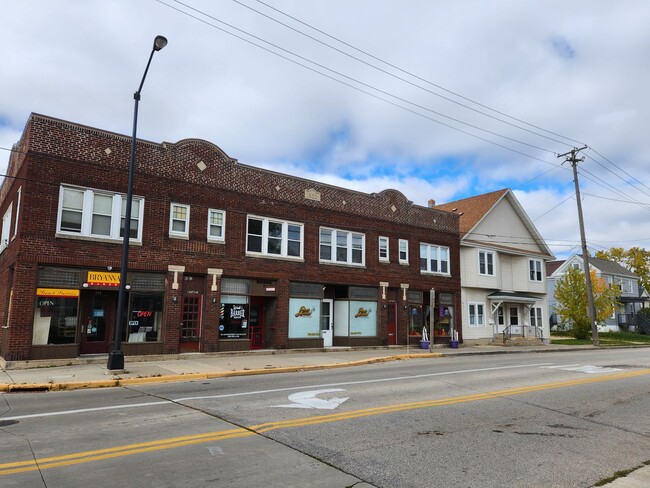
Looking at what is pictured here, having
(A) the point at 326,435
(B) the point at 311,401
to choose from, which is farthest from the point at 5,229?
(A) the point at 326,435

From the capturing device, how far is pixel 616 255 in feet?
231

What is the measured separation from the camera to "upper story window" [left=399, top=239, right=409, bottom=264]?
87.2ft

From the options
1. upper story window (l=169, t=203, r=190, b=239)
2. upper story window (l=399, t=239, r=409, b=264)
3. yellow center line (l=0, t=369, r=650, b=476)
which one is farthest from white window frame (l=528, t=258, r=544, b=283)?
yellow center line (l=0, t=369, r=650, b=476)

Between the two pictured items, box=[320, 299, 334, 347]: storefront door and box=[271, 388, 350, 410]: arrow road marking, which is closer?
box=[271, 388, 350, 410]: arrow road marking

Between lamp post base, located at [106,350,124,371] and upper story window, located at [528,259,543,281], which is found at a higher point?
upper story window, located at [528,259,543,281]

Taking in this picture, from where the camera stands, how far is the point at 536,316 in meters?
35.2

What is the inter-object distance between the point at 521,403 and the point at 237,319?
41.5 feet

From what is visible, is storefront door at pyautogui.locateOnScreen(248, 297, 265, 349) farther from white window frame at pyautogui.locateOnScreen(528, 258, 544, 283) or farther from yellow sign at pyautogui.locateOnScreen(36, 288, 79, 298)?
white window frame at pyautogui.locateOnScreen(528, 258, 544, 283)

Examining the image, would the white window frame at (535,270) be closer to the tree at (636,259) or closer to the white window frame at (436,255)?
the white window frame at (436,255)

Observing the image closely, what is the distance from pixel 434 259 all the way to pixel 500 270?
6833 millimetres

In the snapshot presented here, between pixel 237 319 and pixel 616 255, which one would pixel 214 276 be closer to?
pixel 237 319

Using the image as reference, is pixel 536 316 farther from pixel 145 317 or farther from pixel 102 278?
pixel 102 278

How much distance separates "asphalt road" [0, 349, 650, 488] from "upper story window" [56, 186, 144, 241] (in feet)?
22.2

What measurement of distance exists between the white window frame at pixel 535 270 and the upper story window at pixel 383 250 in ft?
47.4
